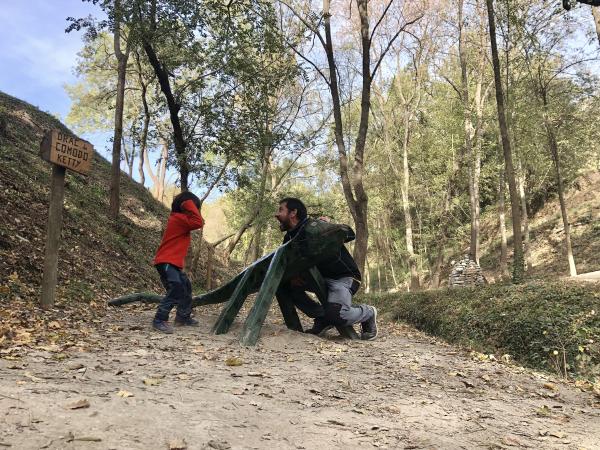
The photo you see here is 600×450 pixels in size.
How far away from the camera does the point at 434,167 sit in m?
28.1

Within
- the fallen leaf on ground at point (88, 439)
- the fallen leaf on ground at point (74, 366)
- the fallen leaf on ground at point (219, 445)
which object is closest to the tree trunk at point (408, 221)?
the fallen leaf on ground at point (74, 366)

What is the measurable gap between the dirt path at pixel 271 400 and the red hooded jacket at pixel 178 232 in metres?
0.90

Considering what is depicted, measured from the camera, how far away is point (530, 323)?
296 inches

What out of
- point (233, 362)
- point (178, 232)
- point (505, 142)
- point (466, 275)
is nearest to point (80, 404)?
point (233, 362)

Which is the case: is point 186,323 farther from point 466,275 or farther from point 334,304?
point 466,275

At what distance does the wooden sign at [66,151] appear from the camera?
17.9 feet

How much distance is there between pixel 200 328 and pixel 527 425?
12.7ft

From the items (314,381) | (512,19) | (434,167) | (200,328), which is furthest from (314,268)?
(434,167)

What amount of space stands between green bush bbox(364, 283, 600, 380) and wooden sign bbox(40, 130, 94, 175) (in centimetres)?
644

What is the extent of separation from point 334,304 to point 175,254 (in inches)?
78.9

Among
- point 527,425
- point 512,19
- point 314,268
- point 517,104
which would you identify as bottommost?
point 527,425

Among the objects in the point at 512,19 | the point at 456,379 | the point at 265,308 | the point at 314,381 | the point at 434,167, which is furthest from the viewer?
the point at 434,167

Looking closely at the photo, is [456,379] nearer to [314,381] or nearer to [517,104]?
[314,381]

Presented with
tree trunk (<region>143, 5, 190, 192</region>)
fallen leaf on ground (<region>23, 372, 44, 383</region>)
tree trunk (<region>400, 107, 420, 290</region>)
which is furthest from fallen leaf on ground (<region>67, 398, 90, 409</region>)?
tree trunk (<region>400, 107, 420, 290</region>)
